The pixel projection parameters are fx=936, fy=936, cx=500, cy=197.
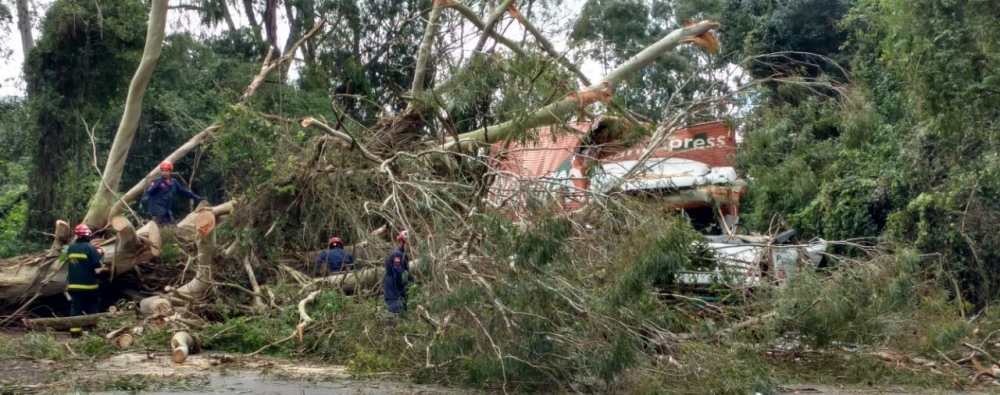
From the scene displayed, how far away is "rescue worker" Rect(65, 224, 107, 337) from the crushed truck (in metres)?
4.69

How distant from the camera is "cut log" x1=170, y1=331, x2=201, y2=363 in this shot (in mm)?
8266

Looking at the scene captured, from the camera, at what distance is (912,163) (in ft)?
44.6

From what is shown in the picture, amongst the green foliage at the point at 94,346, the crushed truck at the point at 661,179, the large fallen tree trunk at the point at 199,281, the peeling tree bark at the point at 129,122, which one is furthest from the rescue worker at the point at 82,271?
the crushed truck at the point at 661,179

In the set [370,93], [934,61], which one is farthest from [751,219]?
[370,93]

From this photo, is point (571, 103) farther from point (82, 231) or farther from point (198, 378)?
point (82, 231)

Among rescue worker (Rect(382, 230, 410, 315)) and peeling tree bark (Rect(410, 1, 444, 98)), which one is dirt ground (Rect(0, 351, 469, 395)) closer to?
rescue worker (Rect(382, 230, 410, 315))

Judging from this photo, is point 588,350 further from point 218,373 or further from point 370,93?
point 370,93

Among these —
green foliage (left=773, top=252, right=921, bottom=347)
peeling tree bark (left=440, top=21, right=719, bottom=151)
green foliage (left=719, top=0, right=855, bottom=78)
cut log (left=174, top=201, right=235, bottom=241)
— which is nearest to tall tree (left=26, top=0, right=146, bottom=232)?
cut log (left=174, top=201, right=235, bottom=241)

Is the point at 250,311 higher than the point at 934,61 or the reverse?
the reverse

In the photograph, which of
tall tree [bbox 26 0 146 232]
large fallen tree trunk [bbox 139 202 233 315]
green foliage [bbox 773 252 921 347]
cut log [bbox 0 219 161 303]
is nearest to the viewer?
green foliage [bbox 773 252 921 347]

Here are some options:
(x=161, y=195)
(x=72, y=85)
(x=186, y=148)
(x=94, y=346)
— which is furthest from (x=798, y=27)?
(x=94, y=346)

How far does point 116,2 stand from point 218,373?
878 centimetres

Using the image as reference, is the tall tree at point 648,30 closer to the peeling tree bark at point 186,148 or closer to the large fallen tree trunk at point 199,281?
the peeling tree bark at point 186,148

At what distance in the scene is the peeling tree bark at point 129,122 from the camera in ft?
37.1
